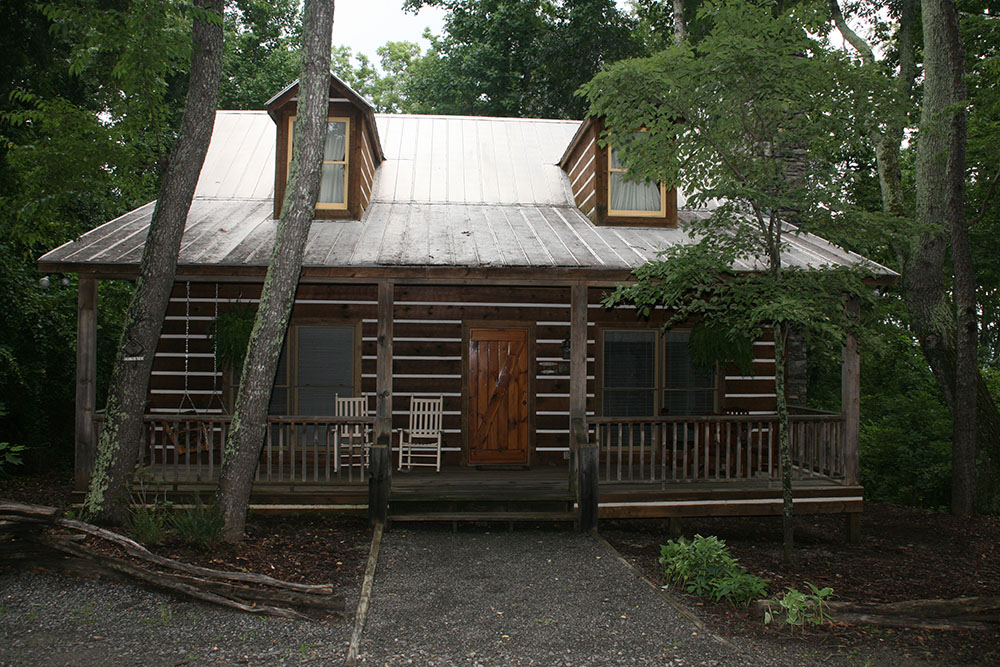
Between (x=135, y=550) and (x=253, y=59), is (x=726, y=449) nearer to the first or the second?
(x=135, y=550)

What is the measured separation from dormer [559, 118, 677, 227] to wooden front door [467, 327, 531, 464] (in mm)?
2105

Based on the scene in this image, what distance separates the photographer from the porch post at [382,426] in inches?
308

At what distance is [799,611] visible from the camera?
17.3 ft

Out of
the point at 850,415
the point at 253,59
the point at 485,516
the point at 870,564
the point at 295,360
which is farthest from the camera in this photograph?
the point at 253,59

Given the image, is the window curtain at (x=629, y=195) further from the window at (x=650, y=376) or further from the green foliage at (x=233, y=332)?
the green foliage at (x=233, y=332)

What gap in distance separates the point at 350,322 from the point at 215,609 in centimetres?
548

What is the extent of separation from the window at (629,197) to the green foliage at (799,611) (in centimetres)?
620

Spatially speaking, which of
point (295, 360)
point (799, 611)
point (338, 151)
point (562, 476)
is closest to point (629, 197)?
point (562, 476)

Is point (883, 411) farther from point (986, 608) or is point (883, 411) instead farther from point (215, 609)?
point (215, 609)

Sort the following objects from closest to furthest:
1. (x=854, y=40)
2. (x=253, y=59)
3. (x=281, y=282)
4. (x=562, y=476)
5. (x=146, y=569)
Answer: (x=146, y=569)
(x=281, y=282)
(x=562, y=476)
(x=854, y=40)
(x=253, y=59)

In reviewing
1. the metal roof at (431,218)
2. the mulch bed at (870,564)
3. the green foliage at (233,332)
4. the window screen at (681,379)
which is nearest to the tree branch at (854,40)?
the metal roof at (431,218)

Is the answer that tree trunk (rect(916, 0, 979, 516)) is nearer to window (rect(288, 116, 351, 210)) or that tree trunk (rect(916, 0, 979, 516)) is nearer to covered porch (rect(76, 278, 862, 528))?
covered porch (rect(76, 278, 862, 528))

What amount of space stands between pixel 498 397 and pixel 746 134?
5.12 m

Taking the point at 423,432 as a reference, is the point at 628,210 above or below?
above
